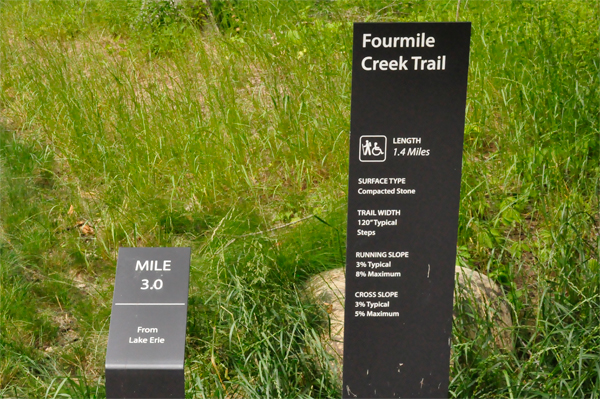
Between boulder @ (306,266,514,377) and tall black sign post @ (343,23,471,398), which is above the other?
tall black sign post @ (343,23,471,398)

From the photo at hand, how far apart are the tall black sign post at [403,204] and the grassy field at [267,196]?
41cm

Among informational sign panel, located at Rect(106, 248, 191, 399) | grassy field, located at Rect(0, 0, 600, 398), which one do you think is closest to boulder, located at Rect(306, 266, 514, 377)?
grassy field, located at Rect(0, 0, 600, 398)

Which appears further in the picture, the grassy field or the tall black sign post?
the grassy field

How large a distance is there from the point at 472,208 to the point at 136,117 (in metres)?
2.48

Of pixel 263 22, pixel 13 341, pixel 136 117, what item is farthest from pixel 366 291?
pixel 263 22

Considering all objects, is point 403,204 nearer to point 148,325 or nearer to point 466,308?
point 466,308

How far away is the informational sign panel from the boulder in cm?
72

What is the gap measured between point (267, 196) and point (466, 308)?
1.53 metres

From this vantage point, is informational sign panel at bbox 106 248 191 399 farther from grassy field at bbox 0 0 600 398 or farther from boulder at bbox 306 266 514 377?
boulder at bbox 306 266 514 377

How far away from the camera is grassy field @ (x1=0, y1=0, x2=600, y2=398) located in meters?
2.79

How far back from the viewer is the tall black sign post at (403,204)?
2.11m

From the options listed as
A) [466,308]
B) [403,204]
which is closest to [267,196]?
[466,308]

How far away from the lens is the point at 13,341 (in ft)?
10.4

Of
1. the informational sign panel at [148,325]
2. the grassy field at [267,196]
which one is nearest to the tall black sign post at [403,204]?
the grassy field at [267,196]
